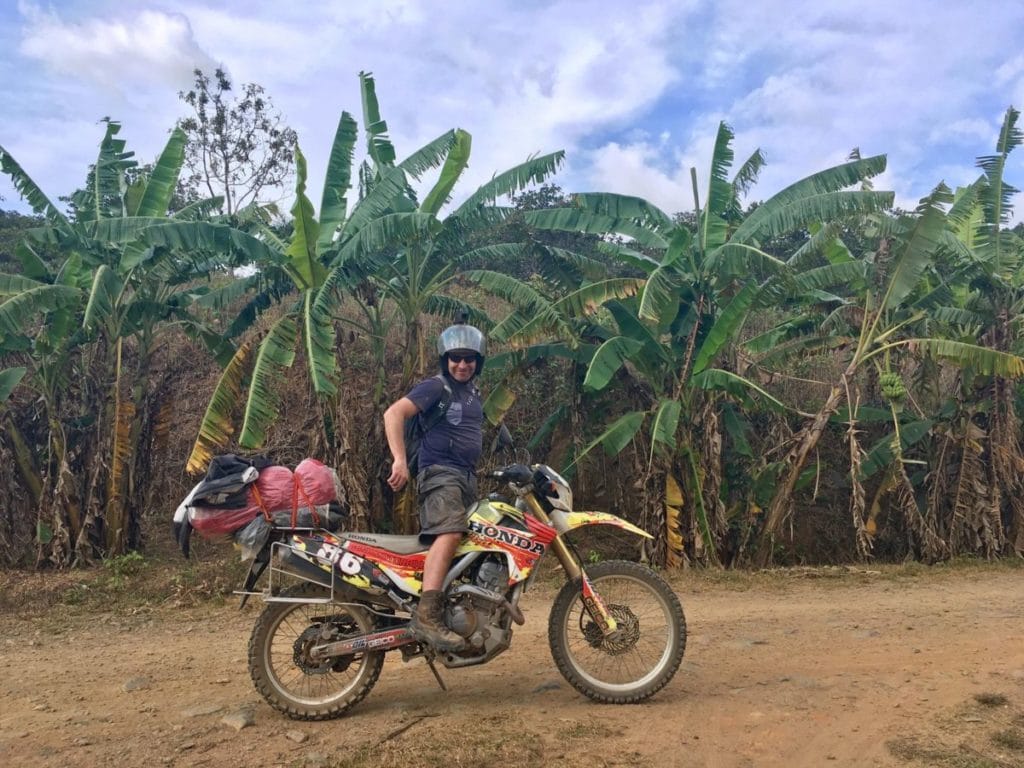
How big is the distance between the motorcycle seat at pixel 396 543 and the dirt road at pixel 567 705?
850 millimetres

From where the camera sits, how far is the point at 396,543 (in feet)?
14.8

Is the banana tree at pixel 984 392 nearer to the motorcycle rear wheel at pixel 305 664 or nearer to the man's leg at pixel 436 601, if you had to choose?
the man's leg at pixel 436 601

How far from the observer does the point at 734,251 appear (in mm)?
8852

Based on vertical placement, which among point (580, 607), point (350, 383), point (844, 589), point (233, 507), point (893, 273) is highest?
point (893, 273)

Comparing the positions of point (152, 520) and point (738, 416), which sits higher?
point (738, 416)

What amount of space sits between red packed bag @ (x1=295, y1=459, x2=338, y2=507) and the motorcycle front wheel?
1399mm

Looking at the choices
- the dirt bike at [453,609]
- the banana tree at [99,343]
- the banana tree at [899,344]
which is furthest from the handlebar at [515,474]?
the banana tree at [899,344]

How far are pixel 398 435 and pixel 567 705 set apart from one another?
1.74 m

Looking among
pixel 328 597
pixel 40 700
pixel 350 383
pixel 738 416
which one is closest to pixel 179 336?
pixel 350 383

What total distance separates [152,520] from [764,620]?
815cm

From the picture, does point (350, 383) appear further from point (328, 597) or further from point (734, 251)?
point (328, 597)

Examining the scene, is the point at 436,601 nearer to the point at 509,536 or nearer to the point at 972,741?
the point at 509,536

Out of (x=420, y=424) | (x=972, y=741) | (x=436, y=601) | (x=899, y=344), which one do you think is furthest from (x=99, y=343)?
(x=972, y=741)

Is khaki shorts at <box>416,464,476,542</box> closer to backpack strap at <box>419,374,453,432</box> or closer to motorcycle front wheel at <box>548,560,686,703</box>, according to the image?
backpack strap at <box>419,374,453,432</box>
